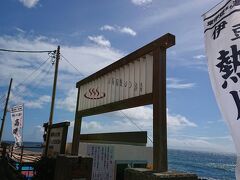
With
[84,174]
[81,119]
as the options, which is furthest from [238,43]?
[81,119]

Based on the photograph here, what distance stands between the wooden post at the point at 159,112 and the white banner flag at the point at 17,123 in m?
16.4

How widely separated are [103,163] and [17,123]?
11.1 meters

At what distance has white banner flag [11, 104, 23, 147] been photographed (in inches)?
722

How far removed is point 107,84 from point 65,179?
8.08ft

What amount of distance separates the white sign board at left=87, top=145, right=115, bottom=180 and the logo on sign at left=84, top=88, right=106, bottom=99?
364 cm

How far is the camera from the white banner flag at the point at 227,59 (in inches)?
151

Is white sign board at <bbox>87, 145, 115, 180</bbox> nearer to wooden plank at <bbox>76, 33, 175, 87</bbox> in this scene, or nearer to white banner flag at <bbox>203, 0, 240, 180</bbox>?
wooden plank at <bbox>76, 33, 175, 87</bbox>

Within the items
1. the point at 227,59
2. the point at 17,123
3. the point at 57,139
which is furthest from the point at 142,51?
the point at 17,123

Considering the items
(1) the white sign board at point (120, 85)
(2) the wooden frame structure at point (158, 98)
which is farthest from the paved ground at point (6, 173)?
(2) the wooden frame structure at point (158, 98)

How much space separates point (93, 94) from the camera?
6.85 metres

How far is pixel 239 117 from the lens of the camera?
3.73m

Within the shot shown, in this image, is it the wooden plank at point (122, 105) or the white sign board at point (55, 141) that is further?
the white sign board at point (55, 141)

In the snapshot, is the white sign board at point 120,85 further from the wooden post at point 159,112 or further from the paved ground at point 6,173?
the paved ground at point 6,173

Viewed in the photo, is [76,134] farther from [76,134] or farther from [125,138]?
[125,138]
